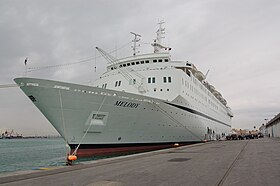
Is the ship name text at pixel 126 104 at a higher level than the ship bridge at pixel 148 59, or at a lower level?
lower

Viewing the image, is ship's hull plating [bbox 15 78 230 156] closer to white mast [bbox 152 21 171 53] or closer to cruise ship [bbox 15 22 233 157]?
cruise ship [bbox 15 22 233 157]

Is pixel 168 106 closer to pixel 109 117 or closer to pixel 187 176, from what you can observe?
pixel 109 117

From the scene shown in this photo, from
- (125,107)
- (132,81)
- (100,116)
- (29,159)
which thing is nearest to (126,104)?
(125,107)

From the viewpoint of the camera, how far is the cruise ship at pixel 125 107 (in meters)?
15.0

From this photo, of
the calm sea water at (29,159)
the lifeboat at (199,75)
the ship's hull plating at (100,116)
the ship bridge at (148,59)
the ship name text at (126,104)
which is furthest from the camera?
the lifeboat at (199,75)

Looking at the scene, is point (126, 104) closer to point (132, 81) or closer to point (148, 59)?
point (132, 81)

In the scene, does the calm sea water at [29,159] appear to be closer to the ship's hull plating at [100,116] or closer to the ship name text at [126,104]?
the ship's hull plating at [100,116]

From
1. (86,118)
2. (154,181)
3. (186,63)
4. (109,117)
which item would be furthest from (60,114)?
(186,63)

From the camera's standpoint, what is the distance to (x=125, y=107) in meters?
17.3

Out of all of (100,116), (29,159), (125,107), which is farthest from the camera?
(29,159)

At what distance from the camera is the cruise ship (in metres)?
15.0

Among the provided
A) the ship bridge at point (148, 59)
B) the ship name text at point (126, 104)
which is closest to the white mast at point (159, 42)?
the ship bridge at point (148, 59)

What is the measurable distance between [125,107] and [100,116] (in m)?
1.92

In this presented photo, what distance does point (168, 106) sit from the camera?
20.5 meters
